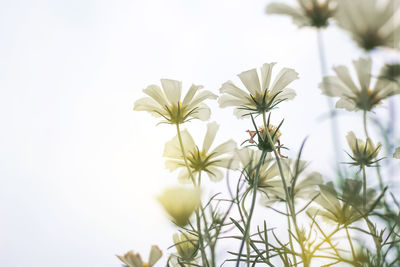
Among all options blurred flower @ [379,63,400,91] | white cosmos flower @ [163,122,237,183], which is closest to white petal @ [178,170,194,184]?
white cosmos flower @ [163,122,237,183]

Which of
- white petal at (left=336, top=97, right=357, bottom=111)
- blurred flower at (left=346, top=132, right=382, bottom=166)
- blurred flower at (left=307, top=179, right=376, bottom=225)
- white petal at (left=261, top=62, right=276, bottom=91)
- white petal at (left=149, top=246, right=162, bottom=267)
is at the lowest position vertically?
white petal at (left=149, top=246, right=162, bottom=267)

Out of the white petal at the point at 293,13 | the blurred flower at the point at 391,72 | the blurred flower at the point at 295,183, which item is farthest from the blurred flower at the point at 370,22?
the blurred flower at the point at 295,183

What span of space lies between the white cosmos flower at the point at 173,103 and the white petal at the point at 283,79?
11cm

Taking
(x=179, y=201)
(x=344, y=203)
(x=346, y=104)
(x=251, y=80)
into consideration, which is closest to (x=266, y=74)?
(x=251, y=80)

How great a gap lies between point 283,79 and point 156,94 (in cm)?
20

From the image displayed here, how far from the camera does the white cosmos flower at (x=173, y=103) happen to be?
2.12ft

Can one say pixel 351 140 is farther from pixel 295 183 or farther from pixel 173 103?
pixel 173 103

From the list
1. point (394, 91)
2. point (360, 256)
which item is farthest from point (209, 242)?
point (394, 91)

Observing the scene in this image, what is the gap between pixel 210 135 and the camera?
2.43 ft

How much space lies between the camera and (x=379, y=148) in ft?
1.96

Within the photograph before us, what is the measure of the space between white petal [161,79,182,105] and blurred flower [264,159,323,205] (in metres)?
0.21

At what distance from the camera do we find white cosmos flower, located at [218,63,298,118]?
0.63 m

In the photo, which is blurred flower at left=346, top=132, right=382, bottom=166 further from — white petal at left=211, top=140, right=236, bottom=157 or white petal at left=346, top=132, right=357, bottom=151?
white petal at left=211, top=140, right=236, bottom=157

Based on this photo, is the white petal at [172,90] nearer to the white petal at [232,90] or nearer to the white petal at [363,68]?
the white petal at [232,90]
